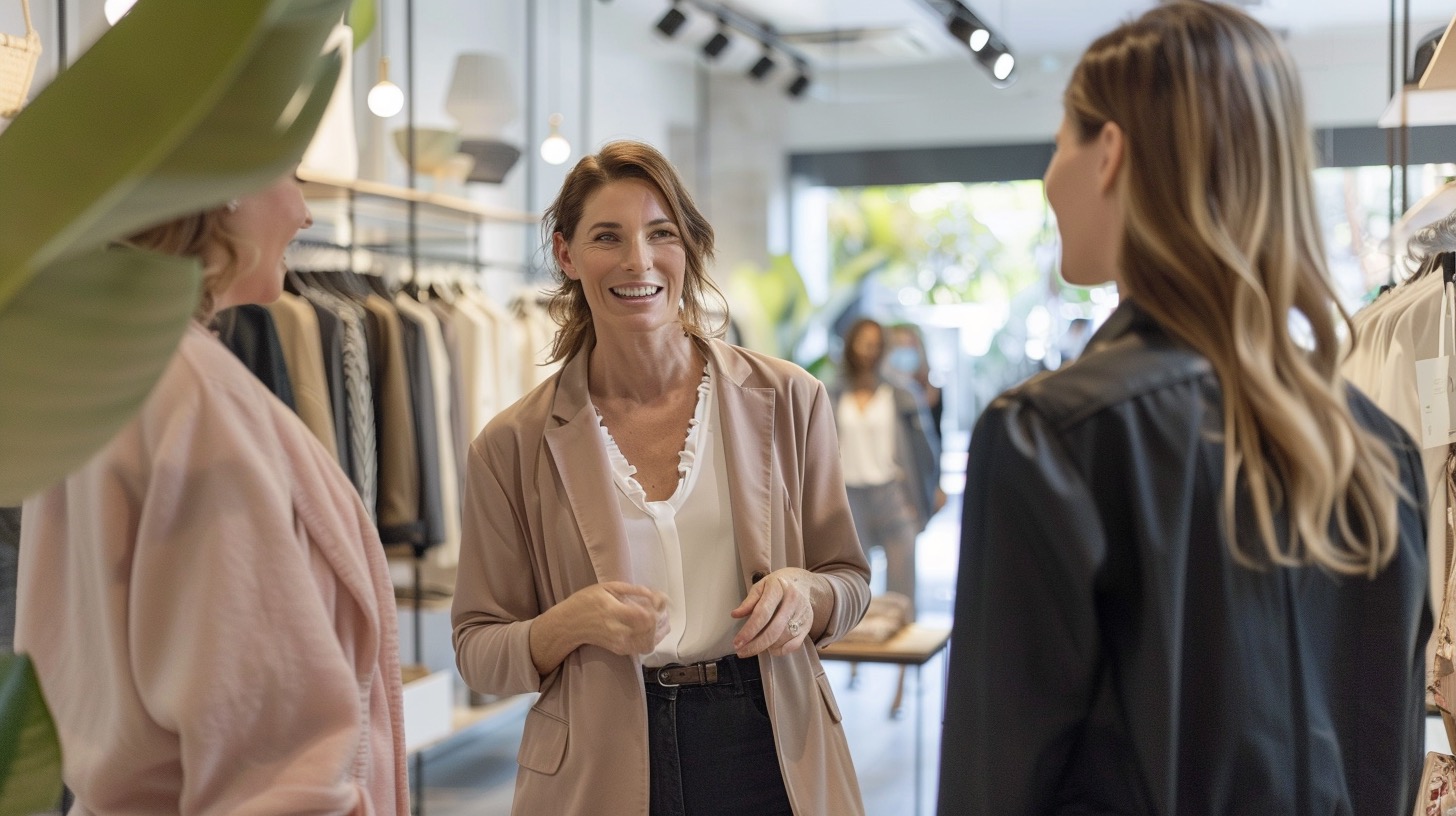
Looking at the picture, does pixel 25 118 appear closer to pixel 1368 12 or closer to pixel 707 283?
pixel 707 283

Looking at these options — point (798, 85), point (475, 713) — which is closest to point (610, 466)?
point (475, 713)

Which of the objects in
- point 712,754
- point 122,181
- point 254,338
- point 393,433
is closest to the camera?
point 122,181

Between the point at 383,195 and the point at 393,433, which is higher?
the point at 383,195

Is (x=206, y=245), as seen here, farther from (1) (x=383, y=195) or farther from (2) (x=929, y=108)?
(2) (x=929, y=108)

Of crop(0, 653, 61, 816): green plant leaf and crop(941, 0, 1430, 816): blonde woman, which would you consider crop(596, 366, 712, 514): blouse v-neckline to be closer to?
crop(941, 0, 1430, 816): blonde woman

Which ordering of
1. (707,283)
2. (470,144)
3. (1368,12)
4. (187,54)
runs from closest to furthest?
1. (187,54)
2. (707,283)
3. (1368,12)
4. (470,144)

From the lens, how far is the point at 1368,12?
11.9ft

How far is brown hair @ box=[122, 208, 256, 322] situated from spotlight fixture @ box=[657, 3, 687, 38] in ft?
18.5

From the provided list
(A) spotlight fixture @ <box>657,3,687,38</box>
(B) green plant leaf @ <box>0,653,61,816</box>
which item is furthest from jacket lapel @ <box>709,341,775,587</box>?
(A) spotlight fixture @ <box>657,3,687,38</box>

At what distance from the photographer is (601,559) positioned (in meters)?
1.65

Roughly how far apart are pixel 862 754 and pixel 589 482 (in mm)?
3855

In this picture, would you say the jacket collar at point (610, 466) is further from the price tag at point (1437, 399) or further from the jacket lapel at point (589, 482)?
the price tag at point (1437, 399)

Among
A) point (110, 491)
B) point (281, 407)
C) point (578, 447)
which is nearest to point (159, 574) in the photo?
point (110, 491)

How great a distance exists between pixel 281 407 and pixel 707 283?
3.04 feet
